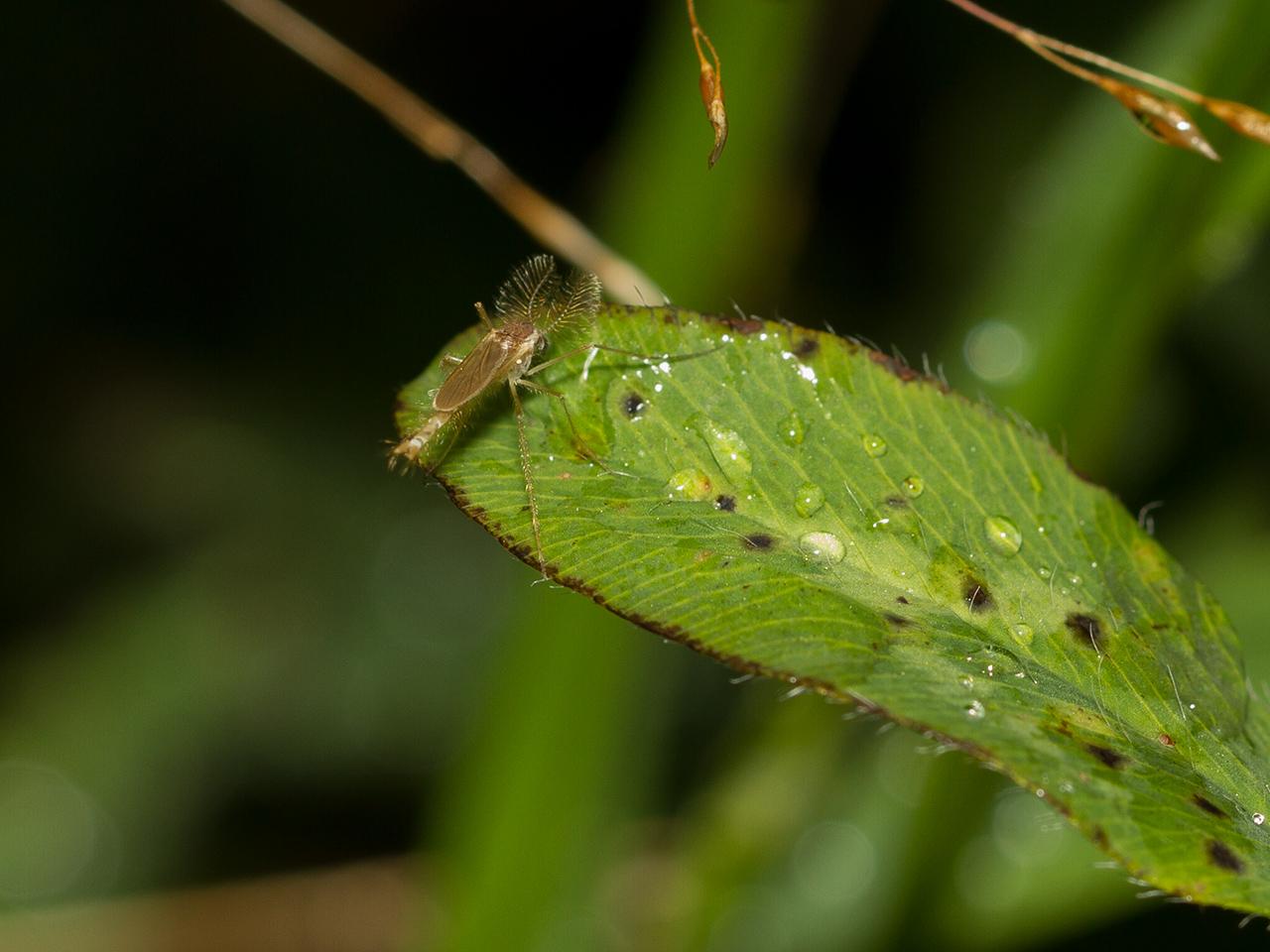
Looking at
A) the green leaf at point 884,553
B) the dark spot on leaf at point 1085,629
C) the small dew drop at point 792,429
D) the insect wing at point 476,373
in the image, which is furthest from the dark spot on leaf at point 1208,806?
the insect wing at point 476,373

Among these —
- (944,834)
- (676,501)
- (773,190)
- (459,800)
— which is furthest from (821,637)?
(773,190)

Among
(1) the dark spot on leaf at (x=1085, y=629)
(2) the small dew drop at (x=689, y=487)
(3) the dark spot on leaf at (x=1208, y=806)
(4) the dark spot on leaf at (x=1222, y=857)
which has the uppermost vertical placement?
(2) the small dew drop at (x=689, y=487)

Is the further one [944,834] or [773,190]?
[773,190]

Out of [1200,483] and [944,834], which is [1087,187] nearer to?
[1200,483]

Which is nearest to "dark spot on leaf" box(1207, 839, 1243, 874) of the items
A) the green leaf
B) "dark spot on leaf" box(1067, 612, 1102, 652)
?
the green leaf

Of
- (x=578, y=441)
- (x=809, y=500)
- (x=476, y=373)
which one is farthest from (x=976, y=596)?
(x=476, y=373)

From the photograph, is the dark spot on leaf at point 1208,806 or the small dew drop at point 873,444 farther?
the small dew drop at point 873,444

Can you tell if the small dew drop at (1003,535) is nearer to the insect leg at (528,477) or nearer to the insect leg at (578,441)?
the insect leg at (578,441)
